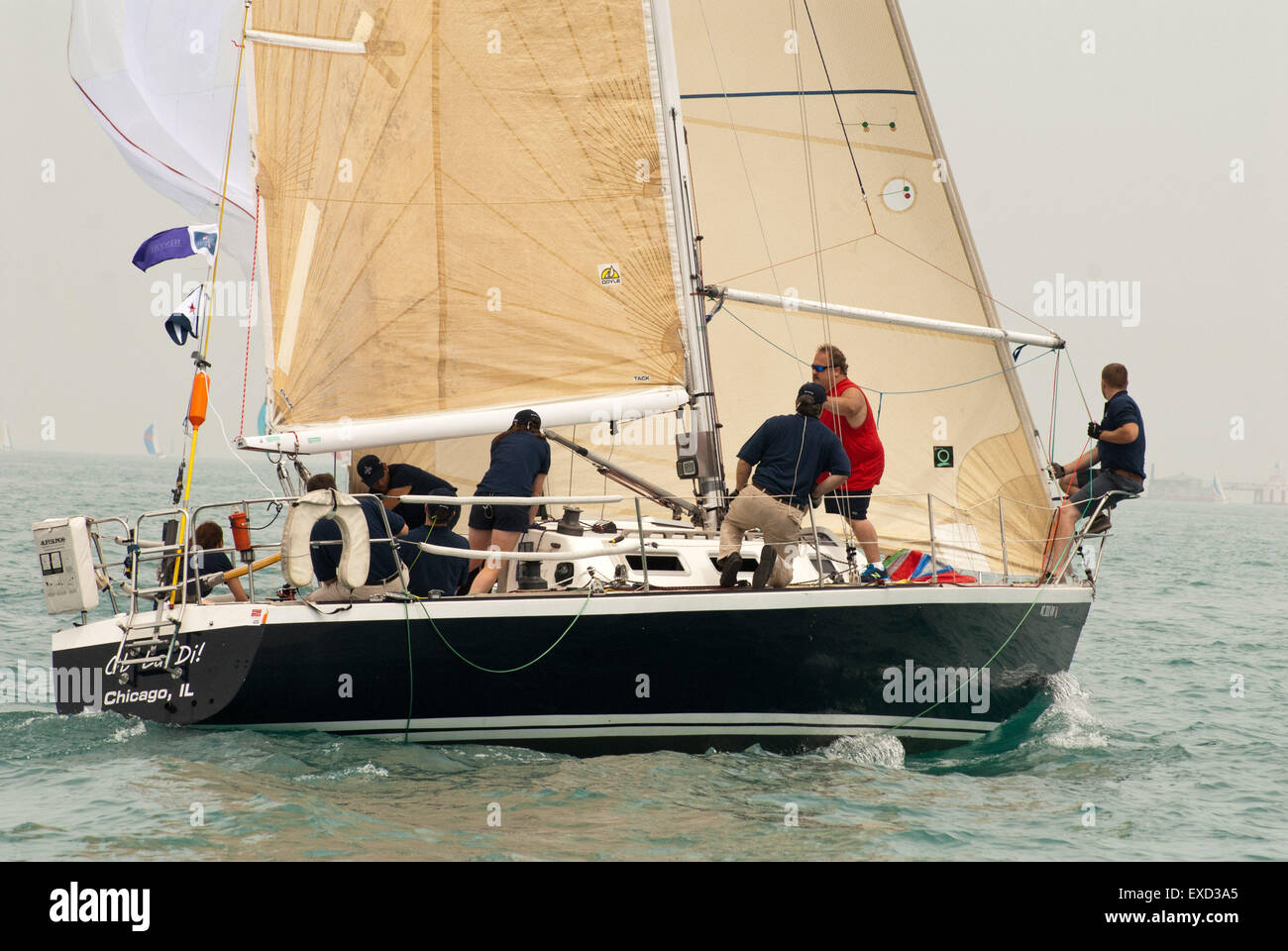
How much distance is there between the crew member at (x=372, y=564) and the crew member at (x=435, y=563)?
14cm

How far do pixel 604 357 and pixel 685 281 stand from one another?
2.79ft

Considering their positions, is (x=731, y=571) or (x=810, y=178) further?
(x=810, y=178)

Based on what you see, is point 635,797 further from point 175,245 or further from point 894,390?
point 175,245

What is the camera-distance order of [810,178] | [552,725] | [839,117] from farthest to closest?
[810,178]
[839,117]
[552,725]

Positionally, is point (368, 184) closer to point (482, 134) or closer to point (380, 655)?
point (482, 134)

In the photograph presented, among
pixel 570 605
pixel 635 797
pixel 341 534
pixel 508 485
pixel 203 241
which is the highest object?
pixel 203 241

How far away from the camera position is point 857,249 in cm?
1217

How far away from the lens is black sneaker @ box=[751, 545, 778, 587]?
8320 mm

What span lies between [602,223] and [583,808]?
4.57 m

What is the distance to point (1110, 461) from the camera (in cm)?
1043

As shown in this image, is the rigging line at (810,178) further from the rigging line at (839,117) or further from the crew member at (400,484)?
the crew member at (400,484)

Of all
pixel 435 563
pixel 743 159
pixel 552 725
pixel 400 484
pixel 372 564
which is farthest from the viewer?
pixel 743 159
